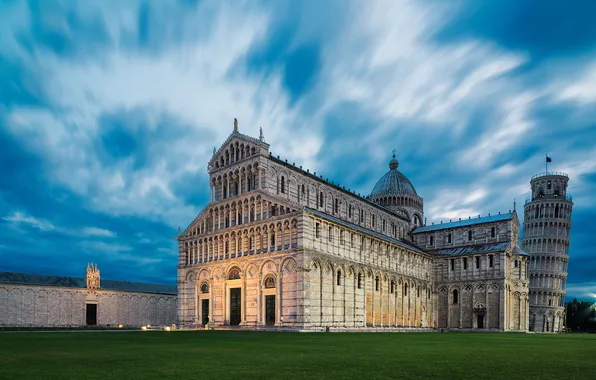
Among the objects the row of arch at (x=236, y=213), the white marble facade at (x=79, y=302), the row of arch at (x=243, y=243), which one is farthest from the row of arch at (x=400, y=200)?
the white marble facade at (x=79, y=302)

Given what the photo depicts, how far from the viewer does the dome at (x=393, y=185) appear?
92438mm

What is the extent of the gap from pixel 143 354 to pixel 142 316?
7762 centimetres

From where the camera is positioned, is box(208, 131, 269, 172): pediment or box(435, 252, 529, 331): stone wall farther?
box(435, 252, 529, 331): stone wall

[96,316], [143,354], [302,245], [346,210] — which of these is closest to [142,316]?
[96,316]

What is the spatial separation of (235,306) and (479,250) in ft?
134

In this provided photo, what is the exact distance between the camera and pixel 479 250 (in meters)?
77.9

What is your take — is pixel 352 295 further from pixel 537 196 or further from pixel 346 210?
pixel 537 196

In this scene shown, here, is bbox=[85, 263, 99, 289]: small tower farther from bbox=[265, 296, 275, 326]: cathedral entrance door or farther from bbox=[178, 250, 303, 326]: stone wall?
bbox=[265, 296, 275, 326]: cathedral entrance door

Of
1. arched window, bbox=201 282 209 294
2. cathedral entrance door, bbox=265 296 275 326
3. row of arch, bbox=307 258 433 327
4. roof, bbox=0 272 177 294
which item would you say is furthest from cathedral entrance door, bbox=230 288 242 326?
roof, bbox=0 272 177 294

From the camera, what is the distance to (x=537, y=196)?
362 ft

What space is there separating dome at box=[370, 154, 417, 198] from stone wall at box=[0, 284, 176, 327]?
46257 mm

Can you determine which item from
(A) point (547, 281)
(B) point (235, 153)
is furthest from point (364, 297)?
(A) point (547, 281)

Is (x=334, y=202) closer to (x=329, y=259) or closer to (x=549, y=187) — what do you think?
(x=329, y=259)

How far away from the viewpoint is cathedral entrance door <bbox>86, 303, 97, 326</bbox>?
84250 mm
